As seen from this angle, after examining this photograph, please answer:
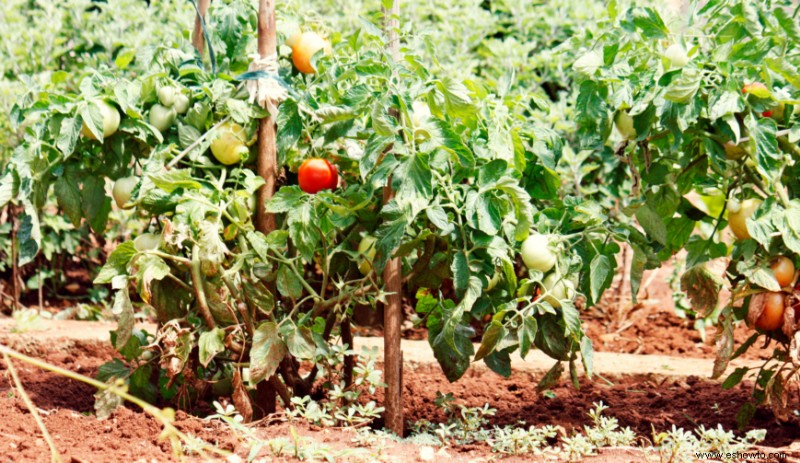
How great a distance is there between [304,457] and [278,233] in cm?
59

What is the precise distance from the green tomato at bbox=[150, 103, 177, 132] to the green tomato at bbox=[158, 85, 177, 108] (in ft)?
0.06

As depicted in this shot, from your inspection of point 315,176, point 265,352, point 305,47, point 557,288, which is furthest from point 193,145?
point 557,288

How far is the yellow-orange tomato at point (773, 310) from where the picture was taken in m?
2.40

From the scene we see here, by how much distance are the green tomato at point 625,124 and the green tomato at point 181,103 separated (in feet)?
3.98

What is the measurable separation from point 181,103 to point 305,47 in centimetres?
40

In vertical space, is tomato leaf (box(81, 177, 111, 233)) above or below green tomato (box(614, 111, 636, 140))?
below

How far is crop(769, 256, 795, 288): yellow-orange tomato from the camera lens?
2391 millimetres

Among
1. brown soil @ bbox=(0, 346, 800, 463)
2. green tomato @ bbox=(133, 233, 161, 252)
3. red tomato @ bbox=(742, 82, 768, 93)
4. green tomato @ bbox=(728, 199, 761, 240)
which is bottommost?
brown soil @ bbox=(0, 346, 800, 463)

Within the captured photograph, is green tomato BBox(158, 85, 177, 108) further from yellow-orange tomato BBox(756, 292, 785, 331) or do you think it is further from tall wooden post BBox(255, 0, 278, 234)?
yellow-orange tomato BBox(756, 292, 785, 331)

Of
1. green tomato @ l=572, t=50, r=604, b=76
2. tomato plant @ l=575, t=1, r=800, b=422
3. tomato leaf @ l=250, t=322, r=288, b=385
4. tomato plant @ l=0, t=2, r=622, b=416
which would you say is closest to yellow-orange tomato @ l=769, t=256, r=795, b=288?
tomato plant @ l=575, t=1, r=800, b=422

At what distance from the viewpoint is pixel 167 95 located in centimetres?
256

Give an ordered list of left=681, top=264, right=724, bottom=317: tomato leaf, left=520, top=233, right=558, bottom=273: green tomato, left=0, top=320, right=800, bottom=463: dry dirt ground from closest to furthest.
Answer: left=0, top=320, right=800, bottom=463: dry dirt ground, left=520, top=233, right=558, bottom=273: green tomato, left=681, top=264, right=724, bottom=317: tomato leaf

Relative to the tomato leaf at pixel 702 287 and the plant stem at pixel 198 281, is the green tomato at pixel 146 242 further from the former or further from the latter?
the tomato leaf at pixel 702 287

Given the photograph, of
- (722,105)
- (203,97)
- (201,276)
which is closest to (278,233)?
(201,276)
